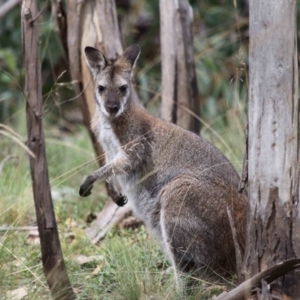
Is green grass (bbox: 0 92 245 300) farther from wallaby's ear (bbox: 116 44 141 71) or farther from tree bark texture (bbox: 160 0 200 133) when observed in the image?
wallaby's ear (bbox: 116 44 141 71)

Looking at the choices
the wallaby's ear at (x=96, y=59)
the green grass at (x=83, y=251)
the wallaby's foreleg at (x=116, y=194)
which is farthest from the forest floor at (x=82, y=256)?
the wallaby's ear at (x=96, y=59)

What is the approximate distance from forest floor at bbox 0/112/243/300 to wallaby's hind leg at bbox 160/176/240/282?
0.45ft

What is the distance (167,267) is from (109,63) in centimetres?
155

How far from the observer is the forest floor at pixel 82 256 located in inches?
170

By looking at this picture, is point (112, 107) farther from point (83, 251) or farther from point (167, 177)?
point (83, 251)

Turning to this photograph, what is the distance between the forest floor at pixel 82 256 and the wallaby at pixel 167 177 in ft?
0.62

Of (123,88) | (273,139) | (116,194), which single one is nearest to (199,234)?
(116,194)

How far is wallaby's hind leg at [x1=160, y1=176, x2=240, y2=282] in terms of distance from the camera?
4.65 m

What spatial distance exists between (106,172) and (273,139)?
5.06ft

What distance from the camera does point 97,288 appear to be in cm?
455

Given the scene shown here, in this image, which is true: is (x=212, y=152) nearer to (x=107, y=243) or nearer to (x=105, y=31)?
(x=107, y=243)

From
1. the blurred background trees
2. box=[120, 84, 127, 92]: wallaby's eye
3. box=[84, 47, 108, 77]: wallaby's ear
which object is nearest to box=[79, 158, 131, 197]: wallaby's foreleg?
box=[120, 84, 127, 92]: wallaby's eye

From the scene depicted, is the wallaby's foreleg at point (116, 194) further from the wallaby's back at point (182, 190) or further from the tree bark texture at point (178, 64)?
the tree bark texture at point (178, 64)

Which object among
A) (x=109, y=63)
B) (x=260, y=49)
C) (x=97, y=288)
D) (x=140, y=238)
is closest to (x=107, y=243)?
(x=140, y=238)
